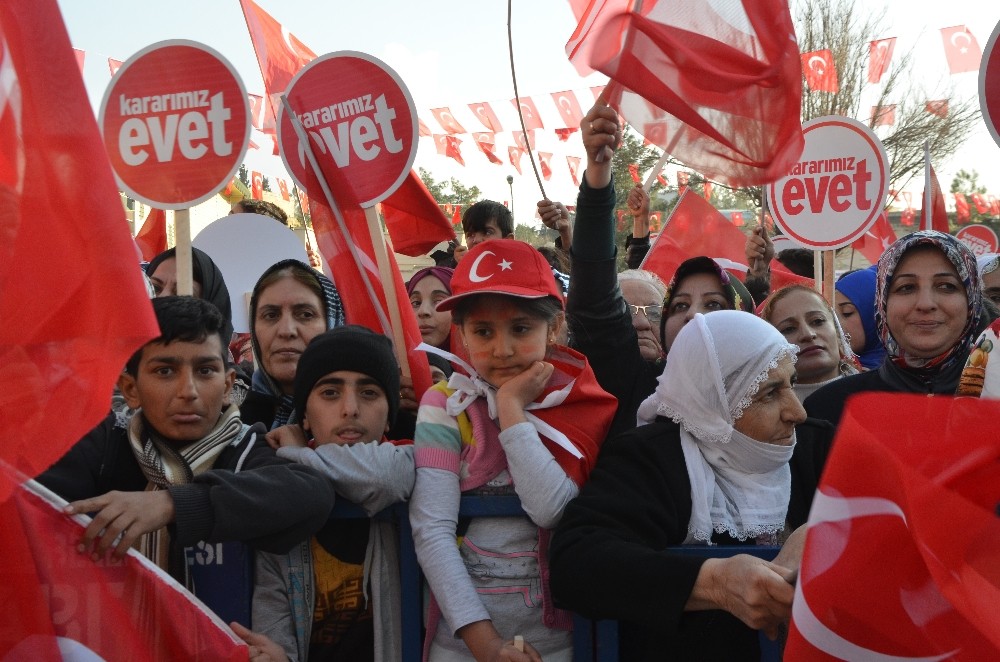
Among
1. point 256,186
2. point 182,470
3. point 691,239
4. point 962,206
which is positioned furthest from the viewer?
point 962,206

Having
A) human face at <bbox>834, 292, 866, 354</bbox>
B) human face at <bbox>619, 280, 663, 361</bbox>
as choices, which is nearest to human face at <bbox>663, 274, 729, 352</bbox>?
human face at <bbox>619, 280, 663, 361</bbox>

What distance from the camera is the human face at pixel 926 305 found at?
3.60 metres

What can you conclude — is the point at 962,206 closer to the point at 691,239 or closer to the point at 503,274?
the point at 691,239

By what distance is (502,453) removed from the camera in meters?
2.63

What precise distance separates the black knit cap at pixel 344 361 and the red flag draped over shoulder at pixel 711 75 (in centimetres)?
113

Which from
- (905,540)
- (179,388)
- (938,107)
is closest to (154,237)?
(179,388)

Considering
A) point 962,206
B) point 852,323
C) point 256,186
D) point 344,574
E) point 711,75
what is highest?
point 256,186

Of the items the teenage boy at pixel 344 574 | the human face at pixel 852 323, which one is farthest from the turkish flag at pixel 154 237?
the human face at pixel 852 323

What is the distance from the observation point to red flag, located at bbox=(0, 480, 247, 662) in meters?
1.87

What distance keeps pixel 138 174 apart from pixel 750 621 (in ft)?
9.77

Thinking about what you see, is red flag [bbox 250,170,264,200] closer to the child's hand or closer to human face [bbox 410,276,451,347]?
human face [bbox 410,276,451,347]

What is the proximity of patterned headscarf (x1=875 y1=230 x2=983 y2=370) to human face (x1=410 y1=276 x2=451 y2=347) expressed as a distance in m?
1.79

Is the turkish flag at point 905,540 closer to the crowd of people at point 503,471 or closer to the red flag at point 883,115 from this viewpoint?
the crowd of people at point 503,471

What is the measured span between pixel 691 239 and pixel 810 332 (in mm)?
2790
